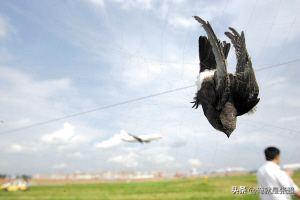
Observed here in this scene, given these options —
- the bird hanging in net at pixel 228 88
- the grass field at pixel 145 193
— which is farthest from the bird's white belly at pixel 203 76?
the grass field at pixel 145 193

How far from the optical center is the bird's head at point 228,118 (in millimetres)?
9812

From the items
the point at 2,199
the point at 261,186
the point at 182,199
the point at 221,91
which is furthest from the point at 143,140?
the point at 2,199

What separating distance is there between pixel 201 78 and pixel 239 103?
137 cm

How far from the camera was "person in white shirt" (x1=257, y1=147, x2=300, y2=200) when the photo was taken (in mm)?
7395

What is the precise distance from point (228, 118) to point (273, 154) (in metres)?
2.09

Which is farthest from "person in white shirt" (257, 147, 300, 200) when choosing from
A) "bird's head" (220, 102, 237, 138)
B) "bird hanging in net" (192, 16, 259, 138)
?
"bird hanging in net" (192, 16, 259, 138)

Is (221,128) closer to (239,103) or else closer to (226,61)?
(239,103)

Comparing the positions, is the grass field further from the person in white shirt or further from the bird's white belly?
the person in white shirt

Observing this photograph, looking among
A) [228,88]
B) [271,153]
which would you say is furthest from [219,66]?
[271,153]

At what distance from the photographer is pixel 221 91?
9.88 metres

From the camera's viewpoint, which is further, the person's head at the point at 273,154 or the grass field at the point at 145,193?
the grass field at the point at 145,193

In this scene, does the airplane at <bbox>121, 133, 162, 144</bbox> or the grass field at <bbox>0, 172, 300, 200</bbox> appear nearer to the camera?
the airplane at <bbox>121, 133, 162, 144</bbox>

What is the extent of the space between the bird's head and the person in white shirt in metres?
1.84

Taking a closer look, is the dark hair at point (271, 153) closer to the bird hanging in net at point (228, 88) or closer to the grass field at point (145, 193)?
the bird hanging in net at point (228, 88)
